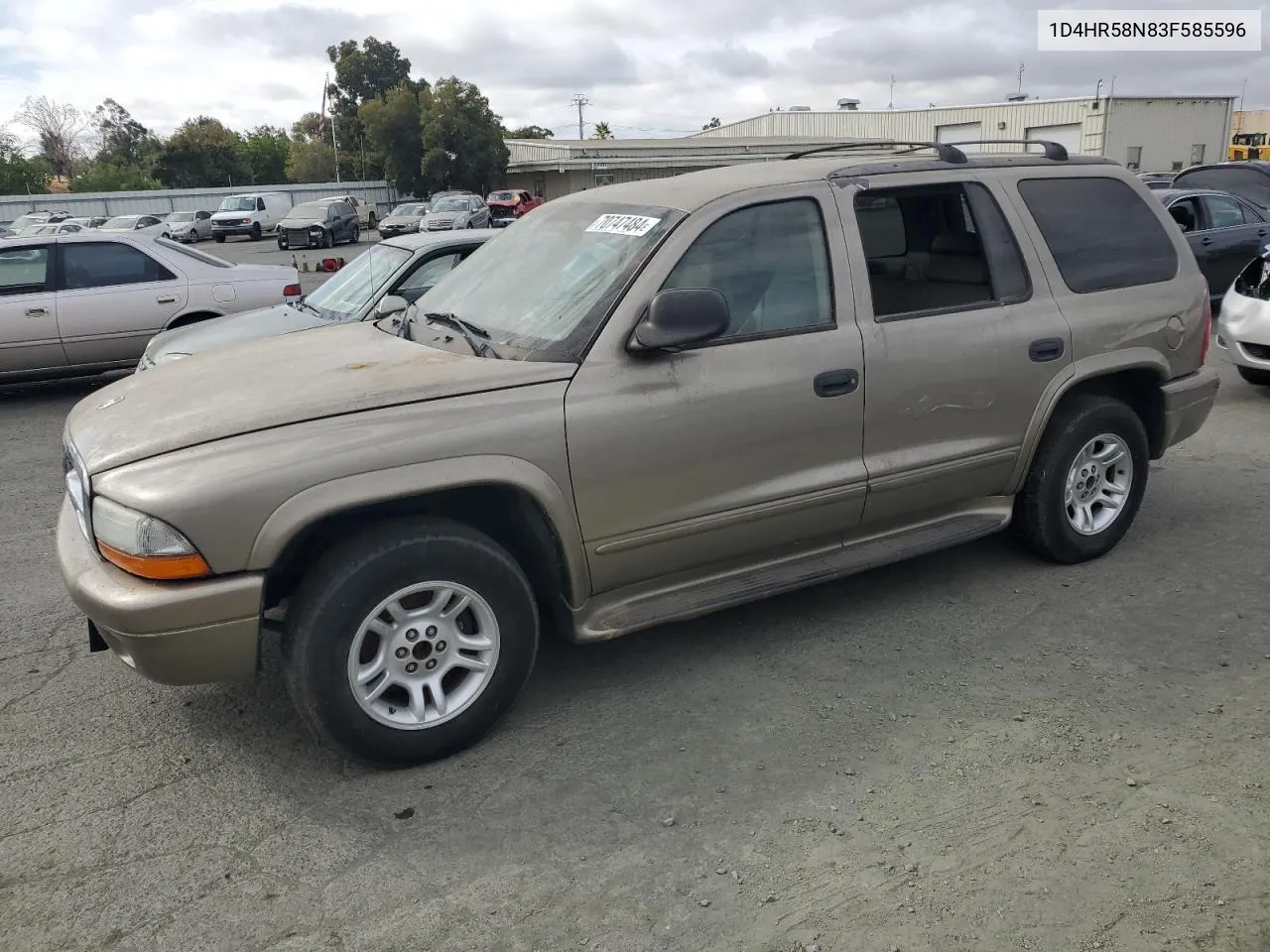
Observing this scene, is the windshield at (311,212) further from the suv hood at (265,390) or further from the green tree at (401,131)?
the suv hood at (265,390)

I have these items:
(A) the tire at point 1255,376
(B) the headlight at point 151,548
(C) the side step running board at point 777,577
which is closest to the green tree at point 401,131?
(A) the tire at point 1255,376

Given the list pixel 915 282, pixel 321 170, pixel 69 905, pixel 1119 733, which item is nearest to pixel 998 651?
pixel 1119 733

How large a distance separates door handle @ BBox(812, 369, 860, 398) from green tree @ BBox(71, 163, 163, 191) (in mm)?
63845

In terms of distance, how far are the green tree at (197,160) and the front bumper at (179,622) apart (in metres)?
69.2

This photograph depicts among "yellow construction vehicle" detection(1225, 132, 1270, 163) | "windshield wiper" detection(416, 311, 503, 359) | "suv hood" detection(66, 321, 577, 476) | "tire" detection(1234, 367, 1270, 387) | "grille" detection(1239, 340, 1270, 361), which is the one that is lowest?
"tire" detection(1234, 367, 1270, 387)

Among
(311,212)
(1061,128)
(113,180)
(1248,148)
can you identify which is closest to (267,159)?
(113,180)

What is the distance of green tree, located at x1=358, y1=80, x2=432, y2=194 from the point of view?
5459cm

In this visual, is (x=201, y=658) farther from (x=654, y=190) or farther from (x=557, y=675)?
Answer: (x=654, y=190)

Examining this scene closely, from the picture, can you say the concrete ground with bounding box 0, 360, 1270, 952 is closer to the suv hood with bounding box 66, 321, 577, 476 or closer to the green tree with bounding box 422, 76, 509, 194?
the suv hood with bounding box 66, 321, 577, 476

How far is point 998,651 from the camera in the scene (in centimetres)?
399

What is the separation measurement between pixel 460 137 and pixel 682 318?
53756mm

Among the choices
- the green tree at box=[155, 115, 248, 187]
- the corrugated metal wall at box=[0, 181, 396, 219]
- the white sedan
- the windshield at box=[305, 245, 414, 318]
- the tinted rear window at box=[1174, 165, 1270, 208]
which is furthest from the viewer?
the green tree at box=[155, 115, 248, 187]

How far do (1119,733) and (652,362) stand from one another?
199 cm

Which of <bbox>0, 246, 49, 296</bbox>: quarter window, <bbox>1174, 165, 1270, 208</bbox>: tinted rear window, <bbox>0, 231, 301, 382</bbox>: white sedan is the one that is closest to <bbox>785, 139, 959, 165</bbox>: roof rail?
<bbox>0, 231, 301, 382</bbox>: white sedan
